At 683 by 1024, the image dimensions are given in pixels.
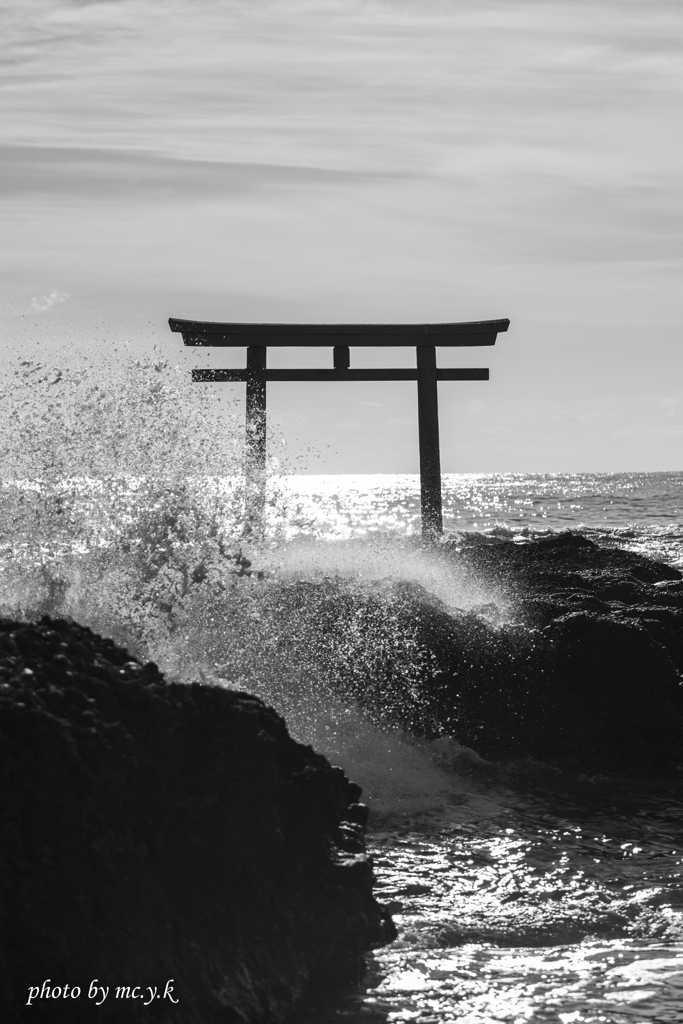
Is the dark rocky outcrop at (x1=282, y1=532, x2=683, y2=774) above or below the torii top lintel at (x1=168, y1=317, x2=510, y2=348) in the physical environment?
below

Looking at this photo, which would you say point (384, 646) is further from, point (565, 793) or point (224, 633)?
point (565, 793)

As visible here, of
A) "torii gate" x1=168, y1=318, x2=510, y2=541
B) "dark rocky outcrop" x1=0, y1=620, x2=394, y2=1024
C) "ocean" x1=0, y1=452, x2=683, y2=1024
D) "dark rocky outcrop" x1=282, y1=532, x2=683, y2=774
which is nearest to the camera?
"dark rocky outcrop" x1=0, y1=620, x2=394, y2=1024

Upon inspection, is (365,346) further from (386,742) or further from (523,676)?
(386,742)

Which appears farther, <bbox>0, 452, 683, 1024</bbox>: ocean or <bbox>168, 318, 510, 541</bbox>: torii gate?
<bbox>168, 318, 510, 541</bbox>: torii gate

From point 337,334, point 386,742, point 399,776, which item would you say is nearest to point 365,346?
point 337,334

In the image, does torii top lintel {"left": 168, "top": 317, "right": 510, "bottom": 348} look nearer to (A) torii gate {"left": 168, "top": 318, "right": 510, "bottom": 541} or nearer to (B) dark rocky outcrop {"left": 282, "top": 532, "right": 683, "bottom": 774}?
(A) torii gate {"left": 168, "top": 318, "right": 510, "bottom": 541}

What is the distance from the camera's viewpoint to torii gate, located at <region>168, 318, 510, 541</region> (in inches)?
491

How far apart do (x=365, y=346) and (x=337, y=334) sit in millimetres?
363

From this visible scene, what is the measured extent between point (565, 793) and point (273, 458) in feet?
18.3

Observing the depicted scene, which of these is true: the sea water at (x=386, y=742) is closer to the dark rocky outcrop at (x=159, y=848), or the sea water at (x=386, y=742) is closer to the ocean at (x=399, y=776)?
the ocean at (x=399, y=776)

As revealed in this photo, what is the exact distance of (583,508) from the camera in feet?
176

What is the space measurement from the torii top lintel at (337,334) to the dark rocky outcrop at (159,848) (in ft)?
28.6

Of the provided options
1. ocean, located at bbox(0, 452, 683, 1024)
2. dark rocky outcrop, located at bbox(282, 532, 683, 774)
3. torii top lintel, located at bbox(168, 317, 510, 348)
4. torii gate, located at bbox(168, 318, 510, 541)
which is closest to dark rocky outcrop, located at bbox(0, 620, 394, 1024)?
ocean, located at bbox(0, 452, 683, 1024)

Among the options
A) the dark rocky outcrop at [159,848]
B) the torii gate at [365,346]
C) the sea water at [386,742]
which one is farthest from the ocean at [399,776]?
the torii gate at [365,346]
